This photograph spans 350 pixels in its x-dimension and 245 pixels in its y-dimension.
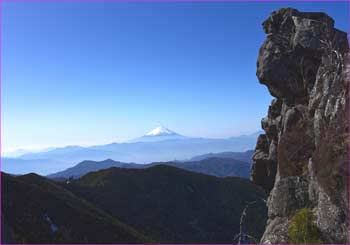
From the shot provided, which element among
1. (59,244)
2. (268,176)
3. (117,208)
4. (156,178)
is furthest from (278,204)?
(156,178)

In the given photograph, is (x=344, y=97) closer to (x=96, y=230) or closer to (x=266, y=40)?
(x=266, y=40)

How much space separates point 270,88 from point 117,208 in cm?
8254

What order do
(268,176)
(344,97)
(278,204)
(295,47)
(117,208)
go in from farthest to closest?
(117,208) → (268,176) → (295,47) → (278,204) → (344,97)

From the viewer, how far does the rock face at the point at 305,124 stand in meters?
13.1

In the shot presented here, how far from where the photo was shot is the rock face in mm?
13148

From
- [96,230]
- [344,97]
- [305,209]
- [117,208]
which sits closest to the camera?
[344,97]

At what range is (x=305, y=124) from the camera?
797 inches

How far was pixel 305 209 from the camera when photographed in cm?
1526

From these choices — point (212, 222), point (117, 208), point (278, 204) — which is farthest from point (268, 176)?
point (212, 222)

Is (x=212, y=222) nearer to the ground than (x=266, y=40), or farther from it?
nearer to the ground

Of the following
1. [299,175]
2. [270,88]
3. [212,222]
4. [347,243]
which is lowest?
[212,222]

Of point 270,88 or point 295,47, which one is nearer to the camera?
point 295,47

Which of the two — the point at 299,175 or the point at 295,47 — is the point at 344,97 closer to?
the point at 299,175

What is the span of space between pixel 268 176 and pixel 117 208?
77140 mm
